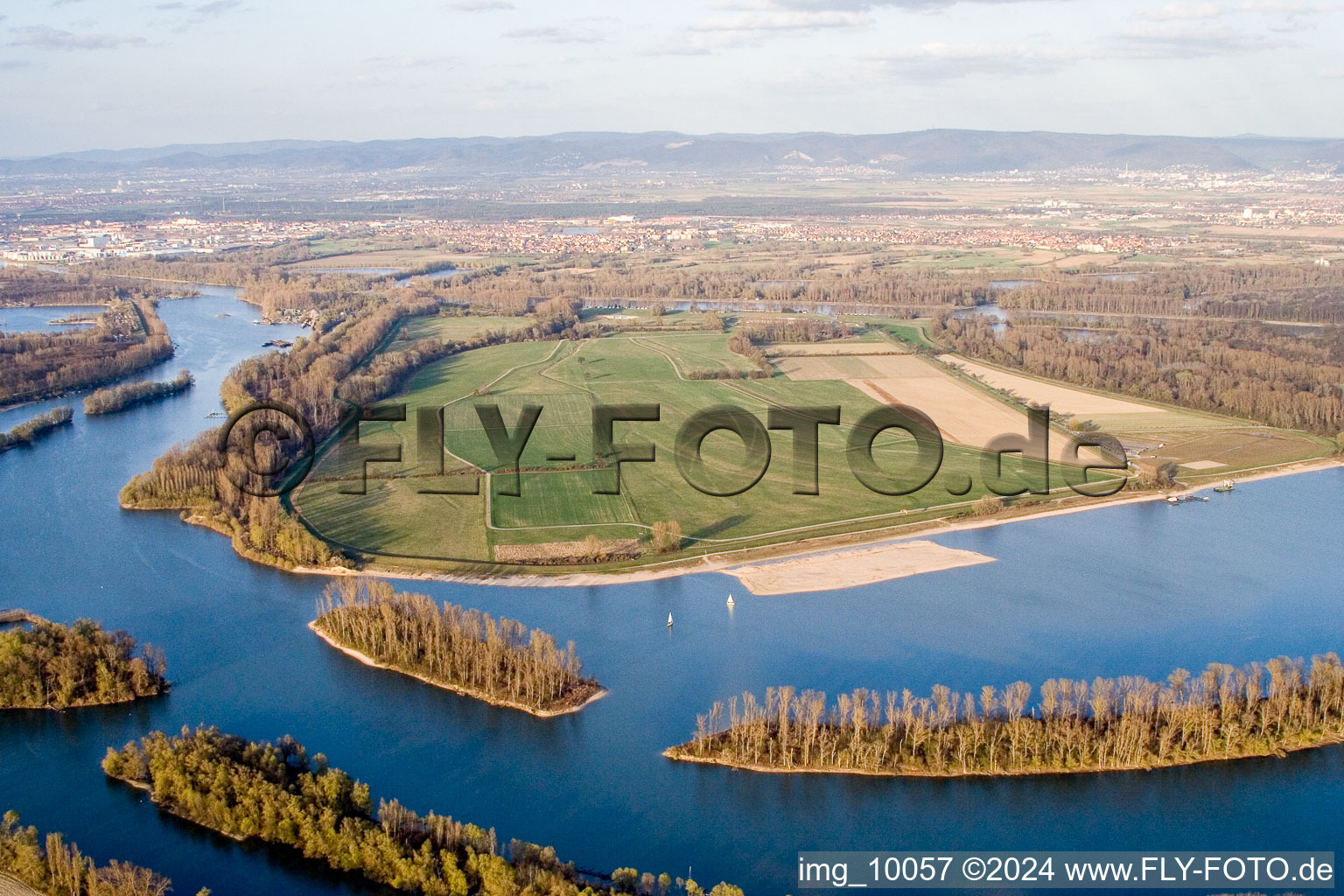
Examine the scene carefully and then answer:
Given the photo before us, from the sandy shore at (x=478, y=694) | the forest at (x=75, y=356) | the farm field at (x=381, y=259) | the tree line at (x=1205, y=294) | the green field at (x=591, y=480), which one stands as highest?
the farm field at (x=381, y=259)

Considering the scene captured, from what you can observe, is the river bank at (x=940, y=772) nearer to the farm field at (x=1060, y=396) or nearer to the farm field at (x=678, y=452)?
the farm field at (x=678, y=452)

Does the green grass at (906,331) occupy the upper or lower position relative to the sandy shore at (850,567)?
upper

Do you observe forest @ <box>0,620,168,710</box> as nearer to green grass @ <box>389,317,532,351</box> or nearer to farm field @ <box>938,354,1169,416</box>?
green grass @ <box>389,317,532,351</box>

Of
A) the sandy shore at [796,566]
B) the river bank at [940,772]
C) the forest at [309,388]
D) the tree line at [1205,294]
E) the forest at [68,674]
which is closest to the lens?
the river bank at [940,772]

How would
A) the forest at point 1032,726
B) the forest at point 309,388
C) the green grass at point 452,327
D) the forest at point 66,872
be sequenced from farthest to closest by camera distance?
1. the green grass at point 452,327
2. the forest at point 309,388
3. the forest at point 1032,726
4. the forest at point 66,872

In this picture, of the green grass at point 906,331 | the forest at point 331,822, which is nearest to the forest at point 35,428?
the forest at point 331,822

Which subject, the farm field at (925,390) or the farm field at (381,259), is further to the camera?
the farm field at (381,259)
